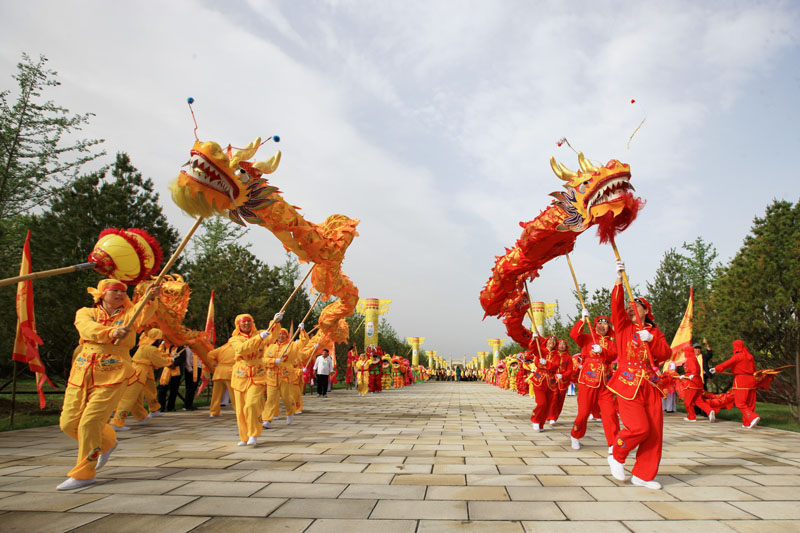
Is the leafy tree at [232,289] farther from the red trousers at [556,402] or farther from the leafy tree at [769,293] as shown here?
the leafy tree at [769,293]

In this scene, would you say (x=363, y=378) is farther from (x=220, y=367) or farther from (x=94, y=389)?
(x=94, y=389)

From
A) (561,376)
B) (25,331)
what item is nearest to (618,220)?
(561,376)

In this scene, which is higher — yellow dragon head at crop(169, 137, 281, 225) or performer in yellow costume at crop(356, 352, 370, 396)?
yellow dragon head at crop(169, 137, 281, 225)

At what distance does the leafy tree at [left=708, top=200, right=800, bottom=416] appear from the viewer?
8.66 meters

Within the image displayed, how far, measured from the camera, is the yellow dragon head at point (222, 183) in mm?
4836

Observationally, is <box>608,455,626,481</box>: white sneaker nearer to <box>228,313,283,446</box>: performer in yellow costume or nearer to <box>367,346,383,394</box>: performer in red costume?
<box>228,313,283,446</box>: performer in yellow costume

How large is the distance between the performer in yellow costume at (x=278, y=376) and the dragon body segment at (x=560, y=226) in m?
3.62

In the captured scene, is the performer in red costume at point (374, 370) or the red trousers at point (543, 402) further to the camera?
the performer in red costume at point (374, 370)

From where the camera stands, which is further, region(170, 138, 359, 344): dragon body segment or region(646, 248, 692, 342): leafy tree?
region(646, 248, 692, 342): leafy tree

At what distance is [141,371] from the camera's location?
289 inches

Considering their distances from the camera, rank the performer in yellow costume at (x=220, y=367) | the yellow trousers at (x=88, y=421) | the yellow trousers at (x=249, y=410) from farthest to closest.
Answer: the performer in yellow costume at (x=220, y=367)
the yellow trousers at (x=249, y=410)
the yellow trousers at (x=88, y=421)

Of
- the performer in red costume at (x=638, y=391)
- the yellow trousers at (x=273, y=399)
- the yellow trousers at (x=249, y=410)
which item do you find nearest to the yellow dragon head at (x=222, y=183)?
the yellow trousers at (x=249, y=410)

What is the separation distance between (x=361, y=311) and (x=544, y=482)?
26.2 m

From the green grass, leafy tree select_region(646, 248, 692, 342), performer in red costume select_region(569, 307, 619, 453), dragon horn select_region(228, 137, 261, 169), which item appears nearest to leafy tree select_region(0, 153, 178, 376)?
dragon horn select_region(228, 137, 261, 169)
